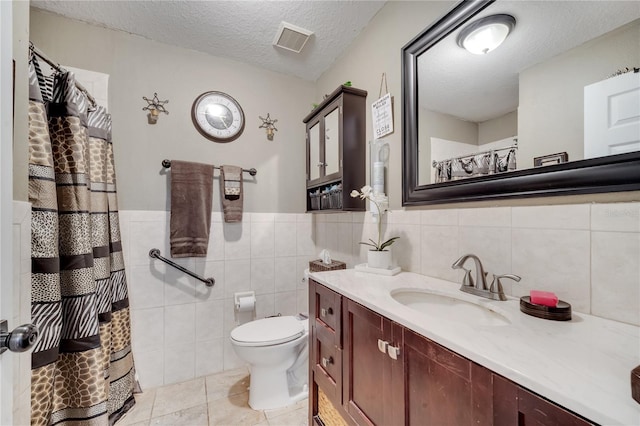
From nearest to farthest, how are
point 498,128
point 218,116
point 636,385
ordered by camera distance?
1. point 636,385
2. point 498,128
3. point 218,116

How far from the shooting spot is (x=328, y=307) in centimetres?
115

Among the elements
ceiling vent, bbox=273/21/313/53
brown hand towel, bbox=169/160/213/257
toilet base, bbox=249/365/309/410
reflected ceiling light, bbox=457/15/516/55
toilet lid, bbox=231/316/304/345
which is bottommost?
toilet base, bbox=249/365/309/410

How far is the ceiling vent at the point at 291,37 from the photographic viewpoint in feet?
5.56

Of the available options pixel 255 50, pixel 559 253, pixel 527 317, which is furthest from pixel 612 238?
pixel 255 50

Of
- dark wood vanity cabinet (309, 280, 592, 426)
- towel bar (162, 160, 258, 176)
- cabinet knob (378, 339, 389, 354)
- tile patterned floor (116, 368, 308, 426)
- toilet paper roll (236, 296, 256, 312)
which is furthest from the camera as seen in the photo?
toilet paper roll (236, 296, 256, 312)

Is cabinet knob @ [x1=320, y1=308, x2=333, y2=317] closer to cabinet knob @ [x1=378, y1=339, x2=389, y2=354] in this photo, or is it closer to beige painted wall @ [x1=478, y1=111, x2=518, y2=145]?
cabinet knob @ [x1=378, y1=339, x2=389, y2=354]

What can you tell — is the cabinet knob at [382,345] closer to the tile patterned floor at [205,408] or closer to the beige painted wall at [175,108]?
the tile patterned floor at [205,408]

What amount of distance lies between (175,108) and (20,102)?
113 centimetres

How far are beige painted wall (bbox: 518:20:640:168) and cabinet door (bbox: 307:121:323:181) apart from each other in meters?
1.25

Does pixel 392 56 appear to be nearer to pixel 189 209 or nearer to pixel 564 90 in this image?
pixel 564 90

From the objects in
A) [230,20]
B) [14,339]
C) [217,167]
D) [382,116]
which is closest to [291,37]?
[230,20]

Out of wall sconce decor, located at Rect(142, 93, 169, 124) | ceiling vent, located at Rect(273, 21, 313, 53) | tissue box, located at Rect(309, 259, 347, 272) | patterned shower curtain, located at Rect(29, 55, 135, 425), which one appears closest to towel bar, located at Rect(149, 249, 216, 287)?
patterned shower curtain, located at Rect(29, 55, 135, 425)

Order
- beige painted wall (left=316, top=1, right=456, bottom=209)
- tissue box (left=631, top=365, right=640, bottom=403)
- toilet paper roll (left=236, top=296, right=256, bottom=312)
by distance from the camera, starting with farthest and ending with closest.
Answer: toilet paper roll (left=236, top=296, right=256, bottom=312) < beige painted wall (left=316, top=1, right=456, bottom=209) < tissue box (left=631, top=365, right=640, bottom=403)

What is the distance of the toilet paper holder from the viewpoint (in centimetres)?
190
